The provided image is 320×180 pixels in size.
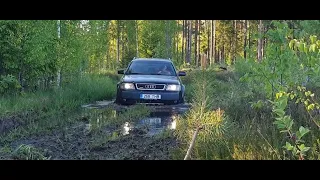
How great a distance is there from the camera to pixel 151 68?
11.3 m

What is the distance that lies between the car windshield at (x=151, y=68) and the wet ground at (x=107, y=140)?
259 centimetres

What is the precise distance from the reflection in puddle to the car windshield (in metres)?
1.18

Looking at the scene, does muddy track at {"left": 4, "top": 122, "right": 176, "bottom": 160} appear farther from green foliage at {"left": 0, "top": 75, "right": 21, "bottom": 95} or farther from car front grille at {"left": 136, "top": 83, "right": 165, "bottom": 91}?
green foliage at {"left": 0, "top": 75, "right": 21, "bottom": 95}

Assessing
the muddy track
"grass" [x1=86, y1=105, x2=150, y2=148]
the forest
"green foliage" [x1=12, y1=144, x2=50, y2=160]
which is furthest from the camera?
"grass" [x1=86, y1=105, x2=150, y2=148]

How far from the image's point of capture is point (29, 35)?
1037 centimetres

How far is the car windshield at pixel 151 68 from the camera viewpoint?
11.1 m

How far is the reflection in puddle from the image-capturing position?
733 centimetres

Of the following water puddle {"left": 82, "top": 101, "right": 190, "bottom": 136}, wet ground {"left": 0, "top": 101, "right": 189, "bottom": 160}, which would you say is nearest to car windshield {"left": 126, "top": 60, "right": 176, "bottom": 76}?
water puddle {"left": 82, "top": 101, "right": 190, "bottom": 136}

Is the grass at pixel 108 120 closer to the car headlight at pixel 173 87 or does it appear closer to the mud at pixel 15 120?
the car headlight at pixel 173 87
